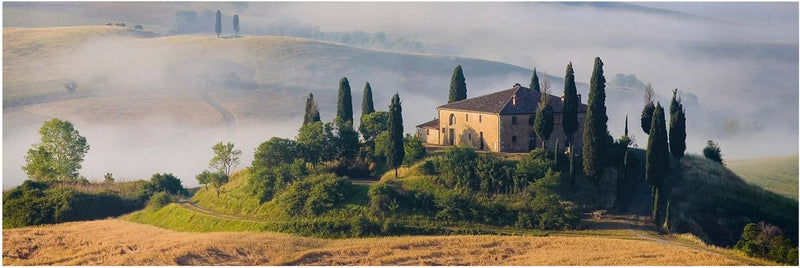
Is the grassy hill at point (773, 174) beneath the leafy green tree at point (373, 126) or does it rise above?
beneath

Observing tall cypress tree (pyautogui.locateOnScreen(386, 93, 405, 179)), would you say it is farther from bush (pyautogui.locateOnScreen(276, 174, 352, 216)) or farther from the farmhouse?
the farmhouse

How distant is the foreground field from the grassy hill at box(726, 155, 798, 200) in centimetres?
3351

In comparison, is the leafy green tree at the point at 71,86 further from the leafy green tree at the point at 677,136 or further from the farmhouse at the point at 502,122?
the leafy green tree at the point at 677,136

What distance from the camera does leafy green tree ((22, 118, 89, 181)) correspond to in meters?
93.8

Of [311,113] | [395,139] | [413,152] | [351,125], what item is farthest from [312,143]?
[413,152]

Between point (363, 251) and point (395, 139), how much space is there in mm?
16442

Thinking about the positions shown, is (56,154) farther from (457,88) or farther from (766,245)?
(766,245)

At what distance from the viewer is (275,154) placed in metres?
80.7

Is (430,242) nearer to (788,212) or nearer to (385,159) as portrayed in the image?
(385,159)

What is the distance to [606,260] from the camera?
189ft

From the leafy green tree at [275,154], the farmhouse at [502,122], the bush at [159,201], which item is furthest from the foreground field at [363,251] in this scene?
the farmhouse at [502,122]

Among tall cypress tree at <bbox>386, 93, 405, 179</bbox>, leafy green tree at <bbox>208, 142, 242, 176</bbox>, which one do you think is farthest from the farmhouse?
leafy green tree at <bbox>208, 142, 242, 176</bbox>

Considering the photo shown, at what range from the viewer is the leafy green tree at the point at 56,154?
9381 cm

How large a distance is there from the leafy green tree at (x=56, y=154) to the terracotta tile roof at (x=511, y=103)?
39.5 m
